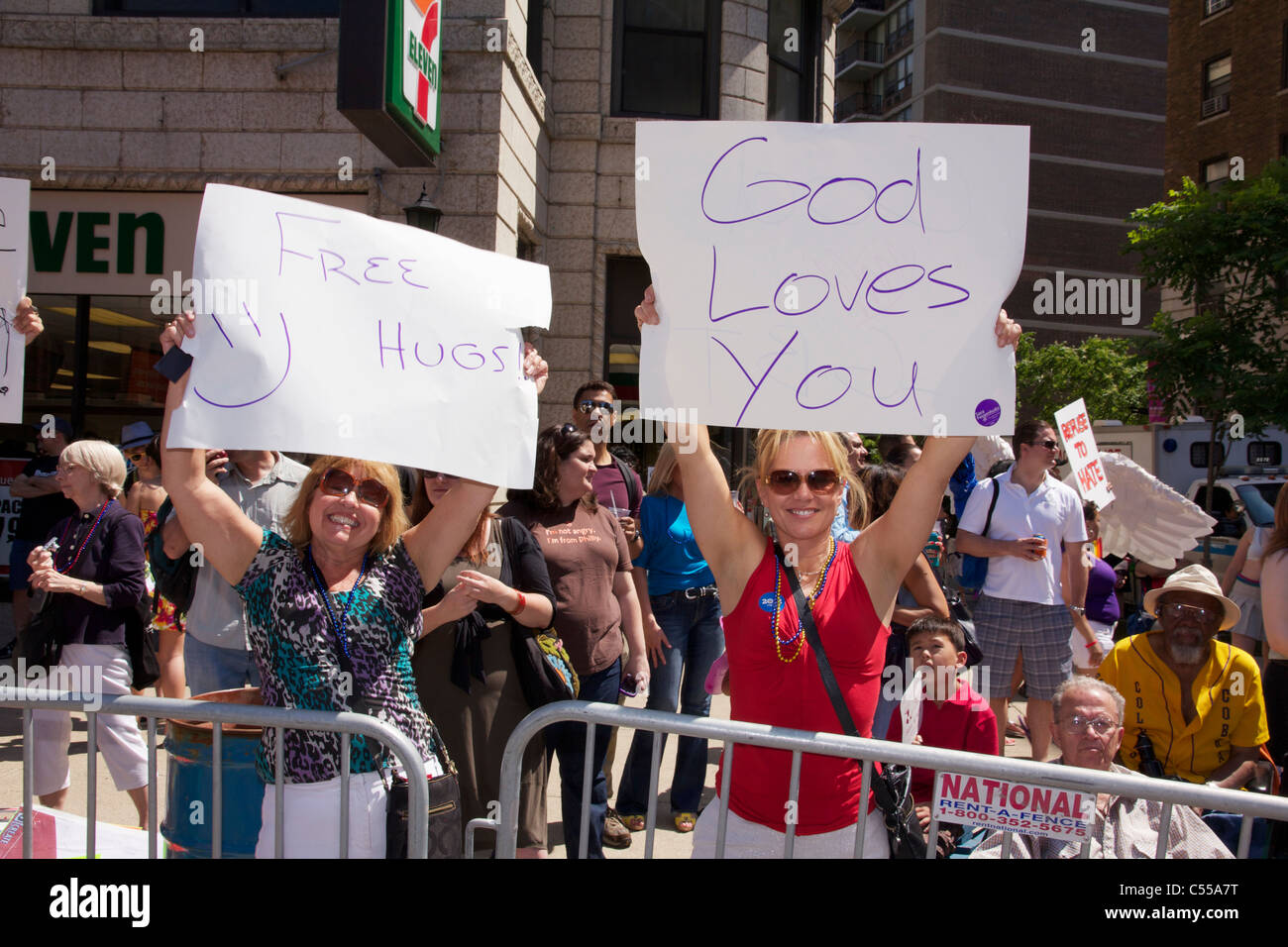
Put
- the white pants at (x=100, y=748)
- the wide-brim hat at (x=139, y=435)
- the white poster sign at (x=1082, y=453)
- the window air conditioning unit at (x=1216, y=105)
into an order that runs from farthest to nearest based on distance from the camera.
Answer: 1. the window air conditioning unit at (x=1216, y=105)
2. the wide-brim hat at (x=139, y=435)
3. the white poster sign at (x=1082, y=453)
4. the white pants at (x=100, y=748)

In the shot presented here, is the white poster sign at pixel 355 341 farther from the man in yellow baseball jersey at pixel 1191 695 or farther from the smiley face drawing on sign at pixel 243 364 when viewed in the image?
the man in yellow baseball jersey at pixel 1191 695

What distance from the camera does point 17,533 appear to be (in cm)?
795

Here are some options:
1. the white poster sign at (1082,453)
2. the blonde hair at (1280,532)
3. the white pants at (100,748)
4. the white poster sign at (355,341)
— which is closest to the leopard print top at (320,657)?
the white poster sign at (355,341)

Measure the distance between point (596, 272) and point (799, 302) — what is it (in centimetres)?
909

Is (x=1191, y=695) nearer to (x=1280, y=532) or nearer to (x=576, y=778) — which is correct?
(x=1280, y=532)

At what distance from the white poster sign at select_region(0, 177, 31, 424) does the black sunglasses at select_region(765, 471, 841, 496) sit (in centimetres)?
224

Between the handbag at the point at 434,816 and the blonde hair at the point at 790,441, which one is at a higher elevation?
the blonde hair at the point at 790,441

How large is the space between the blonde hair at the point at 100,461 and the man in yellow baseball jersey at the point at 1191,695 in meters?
4.56

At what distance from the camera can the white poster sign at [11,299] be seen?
314cm

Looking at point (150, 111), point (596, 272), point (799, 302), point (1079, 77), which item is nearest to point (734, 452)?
point (596, 272)

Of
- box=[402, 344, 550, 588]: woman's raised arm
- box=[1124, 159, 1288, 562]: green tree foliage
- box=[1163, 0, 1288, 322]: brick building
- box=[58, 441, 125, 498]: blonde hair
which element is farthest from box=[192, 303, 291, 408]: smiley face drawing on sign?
box=[1163, 0, 1288, 322]: brick building

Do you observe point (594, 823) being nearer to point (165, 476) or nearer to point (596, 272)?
point (165, 476)

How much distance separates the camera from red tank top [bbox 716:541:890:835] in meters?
2.50
